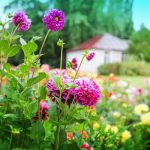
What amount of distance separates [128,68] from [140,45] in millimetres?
2610

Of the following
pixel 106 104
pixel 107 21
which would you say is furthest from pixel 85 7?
pixel 106 104

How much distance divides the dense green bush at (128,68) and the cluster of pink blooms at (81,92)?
45.1 ft

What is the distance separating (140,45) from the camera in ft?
55.5

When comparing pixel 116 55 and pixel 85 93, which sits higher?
pixel 116 55

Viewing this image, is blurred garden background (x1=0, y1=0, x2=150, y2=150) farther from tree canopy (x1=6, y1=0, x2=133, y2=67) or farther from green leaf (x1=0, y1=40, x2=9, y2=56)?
tree canopy (x1=6, y1=0, x2=133, y2=67)

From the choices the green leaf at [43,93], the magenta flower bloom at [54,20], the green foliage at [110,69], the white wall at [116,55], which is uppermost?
the white wall at [116,55]

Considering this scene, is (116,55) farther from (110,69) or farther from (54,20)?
(54,20)

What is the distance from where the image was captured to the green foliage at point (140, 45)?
16672 millimetres

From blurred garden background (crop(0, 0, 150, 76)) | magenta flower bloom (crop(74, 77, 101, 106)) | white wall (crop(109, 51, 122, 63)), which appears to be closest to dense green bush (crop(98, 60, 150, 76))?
blurred garden background (crop(0, 0, 150, 76))

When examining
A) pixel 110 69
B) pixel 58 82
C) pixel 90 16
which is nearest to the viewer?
pixel 58 82

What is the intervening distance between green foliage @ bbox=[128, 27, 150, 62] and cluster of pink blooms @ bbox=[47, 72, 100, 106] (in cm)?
1592

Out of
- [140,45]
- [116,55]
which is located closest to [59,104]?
[140,45]

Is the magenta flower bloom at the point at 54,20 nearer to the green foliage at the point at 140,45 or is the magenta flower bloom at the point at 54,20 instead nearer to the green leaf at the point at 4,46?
the green leaf at the point at 4,46

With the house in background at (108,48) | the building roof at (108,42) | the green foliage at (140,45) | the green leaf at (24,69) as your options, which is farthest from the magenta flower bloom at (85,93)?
the building roof at (108,42)
